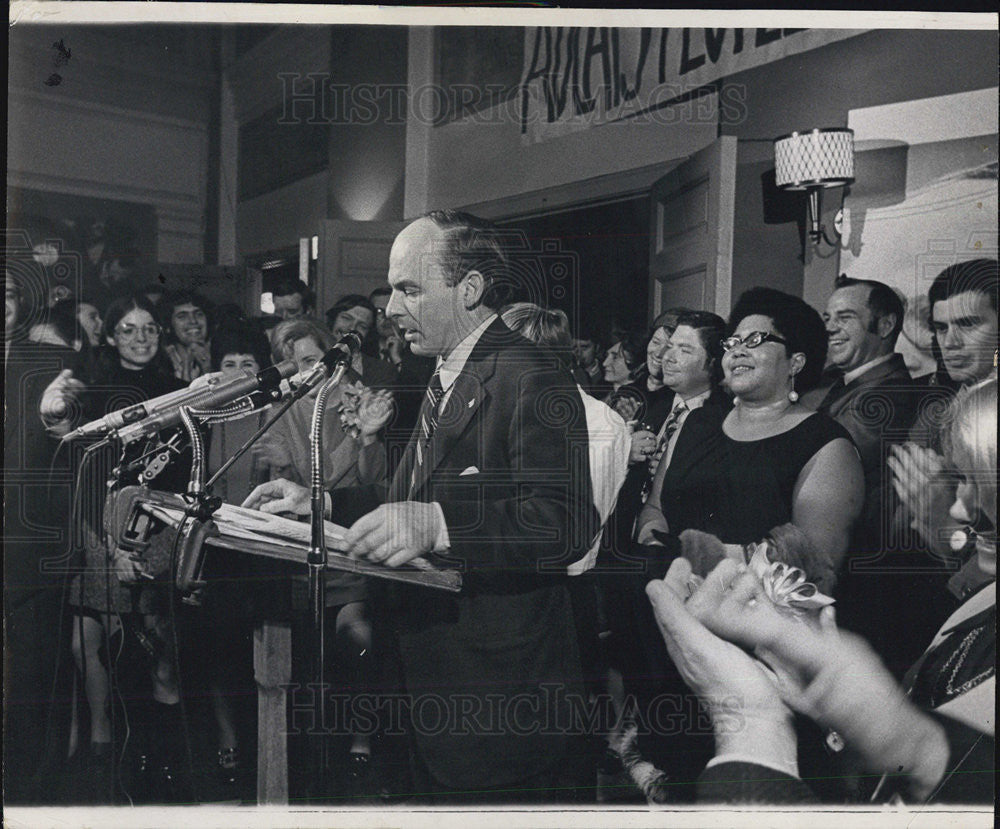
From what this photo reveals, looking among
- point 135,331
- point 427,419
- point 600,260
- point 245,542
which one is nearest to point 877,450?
point 600,260

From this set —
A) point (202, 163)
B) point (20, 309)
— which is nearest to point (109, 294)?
point (20, 309)

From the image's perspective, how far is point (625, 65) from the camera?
2.18 meters

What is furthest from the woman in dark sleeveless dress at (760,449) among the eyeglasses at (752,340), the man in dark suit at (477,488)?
the man in dark suit at (477,488)

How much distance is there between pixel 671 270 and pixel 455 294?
477 mm

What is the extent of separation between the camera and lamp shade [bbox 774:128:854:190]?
2.17m

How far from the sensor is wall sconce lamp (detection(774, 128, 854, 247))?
2174 millimetres

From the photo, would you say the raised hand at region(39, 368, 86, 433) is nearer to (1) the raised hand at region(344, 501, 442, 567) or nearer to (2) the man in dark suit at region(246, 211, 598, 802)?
(2) the man in dark suit at region(246, 211, 598, 802)

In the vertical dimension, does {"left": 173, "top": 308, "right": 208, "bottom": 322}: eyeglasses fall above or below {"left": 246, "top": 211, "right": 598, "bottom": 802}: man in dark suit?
above

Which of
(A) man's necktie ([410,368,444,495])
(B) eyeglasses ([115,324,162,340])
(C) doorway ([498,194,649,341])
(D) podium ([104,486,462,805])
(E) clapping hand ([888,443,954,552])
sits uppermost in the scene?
(C) doorway ([498,194,649,341])

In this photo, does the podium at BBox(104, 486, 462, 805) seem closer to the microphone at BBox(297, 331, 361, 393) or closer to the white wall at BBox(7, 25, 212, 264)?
the microphone at BBox(297, 331, 361, 393)

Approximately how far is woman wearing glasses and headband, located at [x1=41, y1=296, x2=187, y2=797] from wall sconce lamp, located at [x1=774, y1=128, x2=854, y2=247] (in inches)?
55.3

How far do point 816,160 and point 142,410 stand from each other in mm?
1578

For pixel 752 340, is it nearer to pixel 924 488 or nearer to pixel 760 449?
pixel 760 449

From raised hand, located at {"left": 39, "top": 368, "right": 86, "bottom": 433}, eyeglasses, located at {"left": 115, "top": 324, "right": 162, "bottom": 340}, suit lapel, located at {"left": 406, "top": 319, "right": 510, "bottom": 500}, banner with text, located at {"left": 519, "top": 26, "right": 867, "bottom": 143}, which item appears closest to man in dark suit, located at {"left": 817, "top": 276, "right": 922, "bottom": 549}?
banner with text, located at {"left": 519, "top": 26, "right": 867, "bottom": 143}
